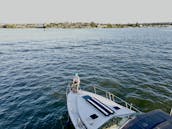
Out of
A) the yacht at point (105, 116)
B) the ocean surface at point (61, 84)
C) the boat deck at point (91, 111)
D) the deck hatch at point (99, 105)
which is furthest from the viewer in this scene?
the ocean surface at point (61, 84)

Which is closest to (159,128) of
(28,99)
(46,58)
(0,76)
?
Answer: (28,99)

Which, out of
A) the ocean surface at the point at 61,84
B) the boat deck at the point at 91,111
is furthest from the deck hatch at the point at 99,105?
the ocean surface at the point at 61,84

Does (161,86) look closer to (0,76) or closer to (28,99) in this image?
(28,99)

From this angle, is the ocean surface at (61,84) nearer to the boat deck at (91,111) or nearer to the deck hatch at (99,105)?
the boat deck at (91,111)

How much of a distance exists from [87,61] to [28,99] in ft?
54.3

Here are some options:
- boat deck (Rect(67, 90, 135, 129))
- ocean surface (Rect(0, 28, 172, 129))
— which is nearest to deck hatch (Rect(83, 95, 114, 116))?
boat deck (Rect(67, 90, 135, 129))

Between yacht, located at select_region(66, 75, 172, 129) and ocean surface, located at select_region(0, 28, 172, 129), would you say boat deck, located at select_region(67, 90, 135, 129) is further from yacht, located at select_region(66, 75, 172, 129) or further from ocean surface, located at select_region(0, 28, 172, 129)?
ocean surface, located at select_region(0, 28, 172, 129)

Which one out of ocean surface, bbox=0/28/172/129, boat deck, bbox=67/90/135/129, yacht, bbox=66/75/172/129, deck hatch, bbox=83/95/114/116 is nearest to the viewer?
yacht, bbox=66/75/172/129

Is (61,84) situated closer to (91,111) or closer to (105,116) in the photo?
(91,111)

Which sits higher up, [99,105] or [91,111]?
[99,105]

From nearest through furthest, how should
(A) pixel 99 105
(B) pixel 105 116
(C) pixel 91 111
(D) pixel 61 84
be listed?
(B) pixel 105 116
(C) pixel 91 111
(A) pixel 99 105
(D) pixel 61 84

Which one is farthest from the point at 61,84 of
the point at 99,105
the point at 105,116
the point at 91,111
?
the point at 105,116

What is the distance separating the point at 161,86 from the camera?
20.8m

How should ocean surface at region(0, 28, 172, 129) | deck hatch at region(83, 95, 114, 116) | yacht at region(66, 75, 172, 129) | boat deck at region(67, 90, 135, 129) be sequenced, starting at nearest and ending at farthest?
yacht at region(66, 75, 172, 129), boat deck at region(67, 90, 135, 129), deck hatch at region(83, 95, 114, 116), ocean surface at region(0, 28, 172, 129)
